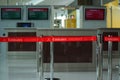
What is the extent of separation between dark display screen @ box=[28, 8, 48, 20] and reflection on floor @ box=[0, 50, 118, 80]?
212cm

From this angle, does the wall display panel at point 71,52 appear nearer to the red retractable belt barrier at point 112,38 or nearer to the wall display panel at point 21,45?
the wall display panel at point 21,45

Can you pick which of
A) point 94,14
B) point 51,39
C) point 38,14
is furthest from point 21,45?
point 94,14

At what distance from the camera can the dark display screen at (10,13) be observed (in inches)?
351

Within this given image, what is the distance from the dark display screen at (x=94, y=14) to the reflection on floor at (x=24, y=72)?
258cm

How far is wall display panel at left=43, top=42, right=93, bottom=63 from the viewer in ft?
22.3

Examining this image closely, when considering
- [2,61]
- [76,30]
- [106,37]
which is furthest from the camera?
[2,61]

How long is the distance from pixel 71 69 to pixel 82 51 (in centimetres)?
45

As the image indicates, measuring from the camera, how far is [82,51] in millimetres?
6812

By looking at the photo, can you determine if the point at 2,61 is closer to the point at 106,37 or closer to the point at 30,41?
the point at 30,41

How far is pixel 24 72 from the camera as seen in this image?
6.85m

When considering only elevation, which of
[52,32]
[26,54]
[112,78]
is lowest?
[112,78]

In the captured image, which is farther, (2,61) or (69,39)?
(2,61)

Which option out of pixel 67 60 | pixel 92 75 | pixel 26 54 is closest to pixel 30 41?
pixel 26 54

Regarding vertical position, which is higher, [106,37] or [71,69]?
[106,37]
